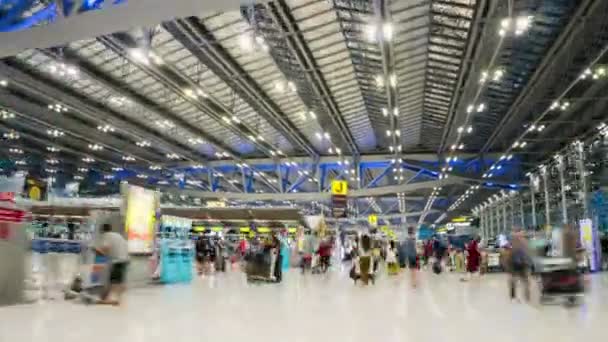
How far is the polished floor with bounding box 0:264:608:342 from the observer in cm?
670

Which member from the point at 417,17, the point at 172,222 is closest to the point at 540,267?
the point at 417,17

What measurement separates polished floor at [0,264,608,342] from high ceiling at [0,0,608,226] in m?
4.61

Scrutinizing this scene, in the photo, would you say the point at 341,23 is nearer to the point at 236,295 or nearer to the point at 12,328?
the point at 236,295

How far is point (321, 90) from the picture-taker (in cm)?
2300

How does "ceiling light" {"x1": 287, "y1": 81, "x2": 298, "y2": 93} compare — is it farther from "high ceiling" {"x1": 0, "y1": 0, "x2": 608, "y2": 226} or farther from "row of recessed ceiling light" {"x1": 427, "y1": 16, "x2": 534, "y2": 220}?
"row of recessed ceiling light" {"x1": 427, "y1": 16, "x2": 534, "y2": 220}

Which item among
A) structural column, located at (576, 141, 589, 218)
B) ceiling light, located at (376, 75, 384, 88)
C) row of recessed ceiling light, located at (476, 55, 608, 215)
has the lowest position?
structural column, located at (576, 141, 589, 218)

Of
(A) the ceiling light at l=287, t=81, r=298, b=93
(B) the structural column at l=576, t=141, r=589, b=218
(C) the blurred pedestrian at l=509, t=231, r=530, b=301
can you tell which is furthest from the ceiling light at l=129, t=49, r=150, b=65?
(B) the structural column at l=576, t=141, r=589, b=218

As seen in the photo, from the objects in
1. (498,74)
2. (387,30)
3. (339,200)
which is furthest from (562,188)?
(387,30)

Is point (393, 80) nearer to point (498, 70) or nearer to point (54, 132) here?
point (498, 70)

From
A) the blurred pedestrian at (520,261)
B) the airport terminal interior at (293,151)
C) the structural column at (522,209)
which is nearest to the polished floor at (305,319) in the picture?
the airport terminal interior at (293,151)

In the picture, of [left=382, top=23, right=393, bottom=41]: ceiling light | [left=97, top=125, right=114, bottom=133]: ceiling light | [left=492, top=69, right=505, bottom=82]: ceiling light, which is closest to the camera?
[left=382, top=23, right=393, bottom=41]: ceiling light

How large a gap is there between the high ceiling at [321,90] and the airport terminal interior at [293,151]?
13 cm

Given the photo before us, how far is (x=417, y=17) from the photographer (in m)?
17.0

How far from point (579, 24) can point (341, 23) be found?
694cm
